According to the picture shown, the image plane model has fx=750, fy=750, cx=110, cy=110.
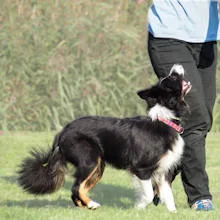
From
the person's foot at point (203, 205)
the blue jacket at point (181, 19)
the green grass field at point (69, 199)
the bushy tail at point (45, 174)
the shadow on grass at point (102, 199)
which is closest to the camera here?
the green grass field at point (69, 199)

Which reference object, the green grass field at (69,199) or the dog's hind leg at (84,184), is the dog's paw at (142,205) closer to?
the green grass field at (69,199)

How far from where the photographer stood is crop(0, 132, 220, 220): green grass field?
5.95m

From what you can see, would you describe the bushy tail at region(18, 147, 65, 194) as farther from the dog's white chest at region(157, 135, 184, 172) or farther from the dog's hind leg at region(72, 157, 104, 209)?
the dog's white chest at region(157, 135, 184, 172)

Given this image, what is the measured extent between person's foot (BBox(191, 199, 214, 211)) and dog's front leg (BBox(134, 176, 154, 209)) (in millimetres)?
447

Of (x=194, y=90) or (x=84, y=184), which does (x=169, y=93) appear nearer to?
(x=194, y=90)

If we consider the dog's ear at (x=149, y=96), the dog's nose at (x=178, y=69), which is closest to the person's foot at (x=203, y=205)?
the dog's ear at (x=149, y=96)

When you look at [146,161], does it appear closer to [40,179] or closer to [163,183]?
[163,183]

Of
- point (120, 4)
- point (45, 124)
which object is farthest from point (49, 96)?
point (120, 4)

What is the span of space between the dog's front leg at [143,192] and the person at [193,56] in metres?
0.46

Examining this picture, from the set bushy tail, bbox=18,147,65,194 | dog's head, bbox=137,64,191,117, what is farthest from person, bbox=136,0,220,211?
bushy tail, bbox=18,147,65,194

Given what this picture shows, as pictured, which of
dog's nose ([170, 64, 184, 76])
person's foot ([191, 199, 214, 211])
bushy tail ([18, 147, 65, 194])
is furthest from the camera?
bushy tail ([18, 147, 65, 194])

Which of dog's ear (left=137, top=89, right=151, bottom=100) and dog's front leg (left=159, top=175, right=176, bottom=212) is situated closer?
dog's ear (left=137, top=89, right=151, bottom=100)

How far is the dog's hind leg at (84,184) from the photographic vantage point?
6473mm

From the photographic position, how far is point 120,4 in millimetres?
12352
